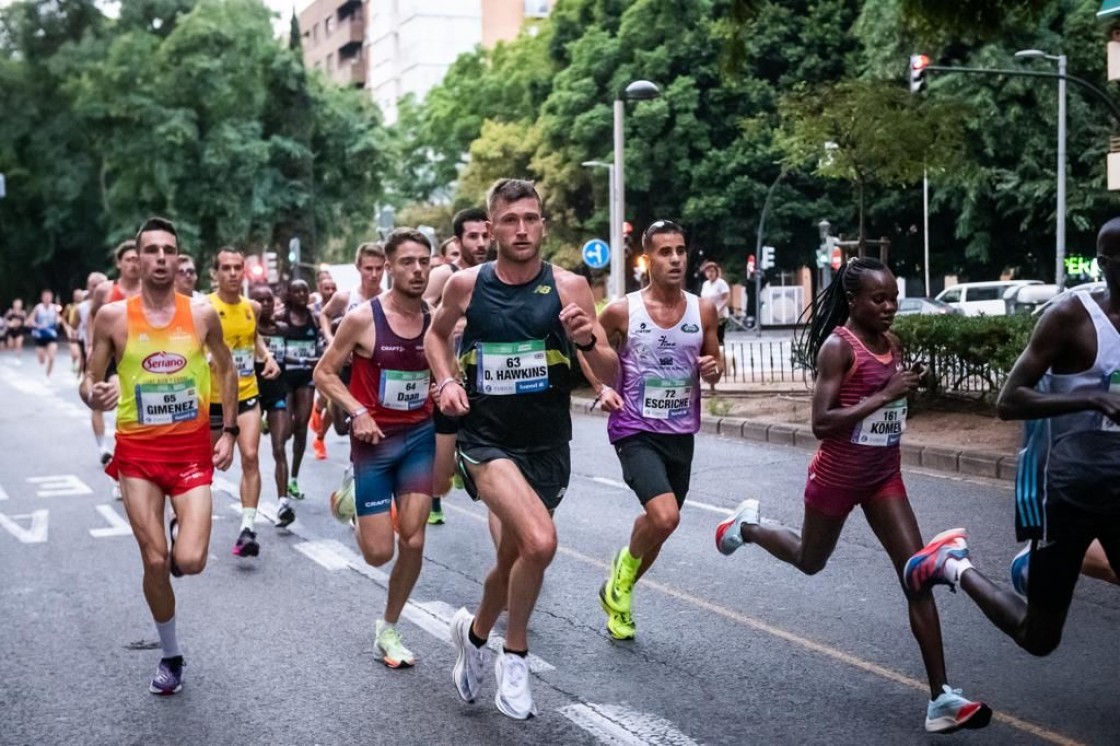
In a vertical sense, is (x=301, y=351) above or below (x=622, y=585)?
above

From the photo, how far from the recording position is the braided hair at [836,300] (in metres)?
5.45

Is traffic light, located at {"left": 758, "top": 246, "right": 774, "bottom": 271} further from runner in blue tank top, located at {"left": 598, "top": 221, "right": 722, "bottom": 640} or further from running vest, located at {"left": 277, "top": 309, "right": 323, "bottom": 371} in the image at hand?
runner in blue tank top, located at {"left": 598, "top": 221, "right": 722, "bottom": 640}

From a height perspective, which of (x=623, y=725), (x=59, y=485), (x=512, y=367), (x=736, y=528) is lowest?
(x=59, y=485)

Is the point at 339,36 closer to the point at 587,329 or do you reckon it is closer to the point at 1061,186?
the point at 1061,186

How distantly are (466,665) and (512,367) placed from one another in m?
1.15

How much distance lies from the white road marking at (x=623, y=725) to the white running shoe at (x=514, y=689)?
191 mm

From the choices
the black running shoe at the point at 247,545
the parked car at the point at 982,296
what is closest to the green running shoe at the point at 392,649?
the black running shoe at the point at 247,545

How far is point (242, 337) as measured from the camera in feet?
31.9

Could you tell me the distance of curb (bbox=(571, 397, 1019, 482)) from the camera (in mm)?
12023

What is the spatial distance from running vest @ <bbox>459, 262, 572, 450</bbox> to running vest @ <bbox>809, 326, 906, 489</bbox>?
3.56 feet

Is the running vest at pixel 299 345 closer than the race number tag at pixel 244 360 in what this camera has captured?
No

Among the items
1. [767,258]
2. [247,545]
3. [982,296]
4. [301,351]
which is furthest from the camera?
[767,258]

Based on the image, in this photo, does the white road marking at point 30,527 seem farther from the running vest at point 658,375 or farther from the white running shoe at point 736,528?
the white running shoe at point 736,528

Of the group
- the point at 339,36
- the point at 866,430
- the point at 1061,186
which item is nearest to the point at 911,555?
the point at 866,430
